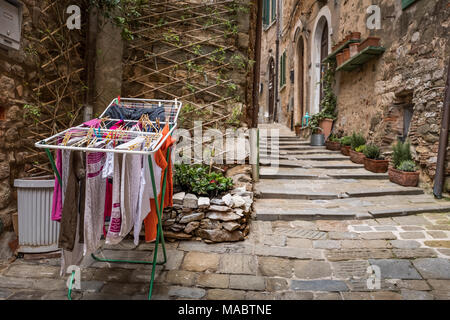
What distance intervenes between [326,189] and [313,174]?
0.59 meters

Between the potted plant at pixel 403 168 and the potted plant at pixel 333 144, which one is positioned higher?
the potted plant at pixel 333 144

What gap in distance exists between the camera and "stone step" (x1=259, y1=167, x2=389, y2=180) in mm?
4676

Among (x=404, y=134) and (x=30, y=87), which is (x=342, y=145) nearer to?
(x=404, y=134)

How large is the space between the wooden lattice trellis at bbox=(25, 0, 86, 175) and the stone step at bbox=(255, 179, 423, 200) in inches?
95.0

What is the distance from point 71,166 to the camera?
6.03 feet

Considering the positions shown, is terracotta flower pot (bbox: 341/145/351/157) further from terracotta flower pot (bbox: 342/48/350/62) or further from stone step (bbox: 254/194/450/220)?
stone step (bbox: 254/194/450/220)

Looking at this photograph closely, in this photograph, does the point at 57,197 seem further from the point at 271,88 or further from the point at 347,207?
the point at 271,88

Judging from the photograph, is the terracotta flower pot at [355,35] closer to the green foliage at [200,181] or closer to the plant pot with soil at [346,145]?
the plant pot with soil at [346,145]

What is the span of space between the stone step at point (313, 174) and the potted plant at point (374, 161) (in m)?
0.11

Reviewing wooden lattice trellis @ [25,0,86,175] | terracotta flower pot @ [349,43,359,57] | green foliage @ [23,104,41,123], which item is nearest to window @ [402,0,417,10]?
terracotta flower pot @ [349,43,359,57]

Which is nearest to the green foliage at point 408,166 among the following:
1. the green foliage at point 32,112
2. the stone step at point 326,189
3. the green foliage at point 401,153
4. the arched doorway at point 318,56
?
the green foliage at point 401,153

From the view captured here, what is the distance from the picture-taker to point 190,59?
3.86 metres

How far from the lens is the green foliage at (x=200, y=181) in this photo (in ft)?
10.3

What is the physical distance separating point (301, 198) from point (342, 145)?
2846 millimetres
